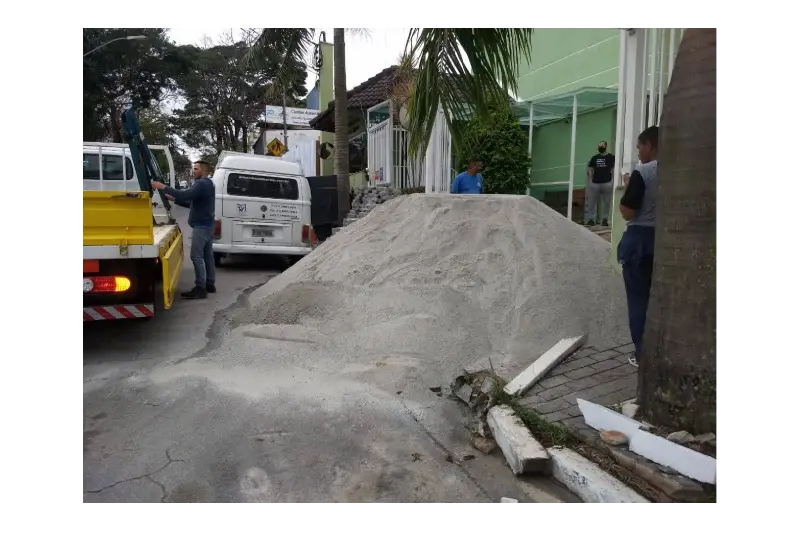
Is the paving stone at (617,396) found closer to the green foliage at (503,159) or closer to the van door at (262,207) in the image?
the van door at (262,207)

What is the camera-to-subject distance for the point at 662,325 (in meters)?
3.31

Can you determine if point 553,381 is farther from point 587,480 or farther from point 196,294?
point 196,294

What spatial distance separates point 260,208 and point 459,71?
624 centimetres

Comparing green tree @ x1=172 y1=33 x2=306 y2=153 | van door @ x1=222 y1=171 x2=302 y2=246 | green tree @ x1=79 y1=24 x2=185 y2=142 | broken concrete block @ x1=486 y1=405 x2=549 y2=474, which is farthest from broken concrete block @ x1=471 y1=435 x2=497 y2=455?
green tree @ x1=172 y1=33 x2=306 y2=153

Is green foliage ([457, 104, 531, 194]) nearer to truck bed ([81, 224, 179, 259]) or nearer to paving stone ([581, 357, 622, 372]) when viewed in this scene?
paving stone ([581, 357, 622, 372])

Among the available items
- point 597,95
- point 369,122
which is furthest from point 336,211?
point 597,95

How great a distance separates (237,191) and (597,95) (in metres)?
6.86

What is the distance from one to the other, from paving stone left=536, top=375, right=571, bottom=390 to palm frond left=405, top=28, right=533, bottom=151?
6.45 feet

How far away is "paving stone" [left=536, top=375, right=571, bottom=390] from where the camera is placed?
13.7ft

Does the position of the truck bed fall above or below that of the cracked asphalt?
above

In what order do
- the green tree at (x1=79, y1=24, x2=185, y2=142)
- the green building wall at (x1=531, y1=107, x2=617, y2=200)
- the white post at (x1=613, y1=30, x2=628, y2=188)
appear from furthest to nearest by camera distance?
the green tree at (x1=79, y1=24, x2=185, y2=142)
the green building wall at (x1=531, y1=107, x2=617, y2=200)
the white post at (x1=613, y1=30, x2=628, y2=188)

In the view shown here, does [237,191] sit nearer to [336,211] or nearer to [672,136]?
[336,211]

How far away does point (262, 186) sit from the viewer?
993 cm

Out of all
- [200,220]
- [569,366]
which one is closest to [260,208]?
[200,220]
